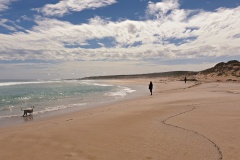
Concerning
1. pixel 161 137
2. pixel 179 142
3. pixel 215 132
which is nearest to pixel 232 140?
pixel 215 132

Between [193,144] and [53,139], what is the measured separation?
4.21 metres

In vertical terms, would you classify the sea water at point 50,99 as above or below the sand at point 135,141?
below

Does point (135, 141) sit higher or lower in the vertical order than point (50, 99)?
higher

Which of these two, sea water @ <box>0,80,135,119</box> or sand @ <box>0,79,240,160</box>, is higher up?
sand @ <box>0,79,240,160</box>

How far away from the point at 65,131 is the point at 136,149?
3343mm

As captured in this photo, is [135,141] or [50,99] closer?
[135,141]

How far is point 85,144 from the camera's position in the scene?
6.96m

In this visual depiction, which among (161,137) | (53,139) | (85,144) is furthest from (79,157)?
(161,137)

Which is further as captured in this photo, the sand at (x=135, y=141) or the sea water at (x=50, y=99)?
the sea water at (x=50, y=99)

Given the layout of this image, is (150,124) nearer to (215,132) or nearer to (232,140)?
(215,132)

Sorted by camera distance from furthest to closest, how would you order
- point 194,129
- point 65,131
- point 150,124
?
point 150,124 → point 65,131 → point 194,129

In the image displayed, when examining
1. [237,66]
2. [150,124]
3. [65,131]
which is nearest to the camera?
[65,131]

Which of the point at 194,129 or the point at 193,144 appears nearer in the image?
the point at 193,144

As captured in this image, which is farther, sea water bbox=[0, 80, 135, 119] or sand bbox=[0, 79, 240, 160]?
sea water bbox=[0, 80, 135, 119]
